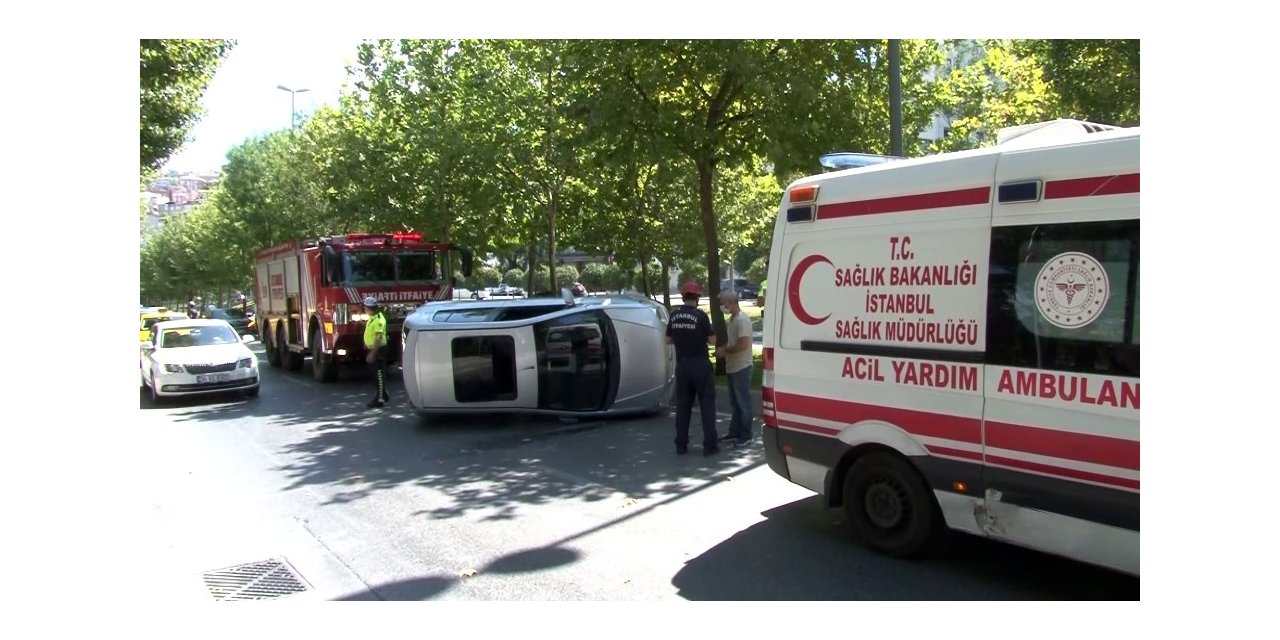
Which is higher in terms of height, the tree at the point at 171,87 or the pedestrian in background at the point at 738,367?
the tree at the point at 171,87

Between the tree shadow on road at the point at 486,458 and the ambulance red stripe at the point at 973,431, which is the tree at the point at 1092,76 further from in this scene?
the ambulance red stripe at the point at 973,431

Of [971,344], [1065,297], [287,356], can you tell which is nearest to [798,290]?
[971,344]

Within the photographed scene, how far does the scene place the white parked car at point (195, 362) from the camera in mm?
13977

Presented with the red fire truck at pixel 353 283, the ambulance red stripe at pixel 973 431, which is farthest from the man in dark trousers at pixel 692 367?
the red fire truck at pixel 353 283

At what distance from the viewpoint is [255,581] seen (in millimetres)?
5434

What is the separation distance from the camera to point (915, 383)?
5.01 meters

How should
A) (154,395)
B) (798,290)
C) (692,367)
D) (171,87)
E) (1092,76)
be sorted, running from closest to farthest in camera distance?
(798,290) < (692,367) < (1092,76) < (154,395) < (171,87)

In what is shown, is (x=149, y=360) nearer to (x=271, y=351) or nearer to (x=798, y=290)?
(x=271, y=351)

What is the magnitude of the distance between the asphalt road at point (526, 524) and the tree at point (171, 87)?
6401 mm

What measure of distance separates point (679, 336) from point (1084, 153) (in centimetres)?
465

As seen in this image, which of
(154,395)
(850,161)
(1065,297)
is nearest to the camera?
(1065,297)

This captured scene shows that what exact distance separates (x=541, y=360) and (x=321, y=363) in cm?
769

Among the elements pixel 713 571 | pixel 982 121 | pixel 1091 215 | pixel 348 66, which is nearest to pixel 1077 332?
pixel 1091 215

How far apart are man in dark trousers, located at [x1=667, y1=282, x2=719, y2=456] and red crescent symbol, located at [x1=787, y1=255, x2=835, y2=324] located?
258 cm
